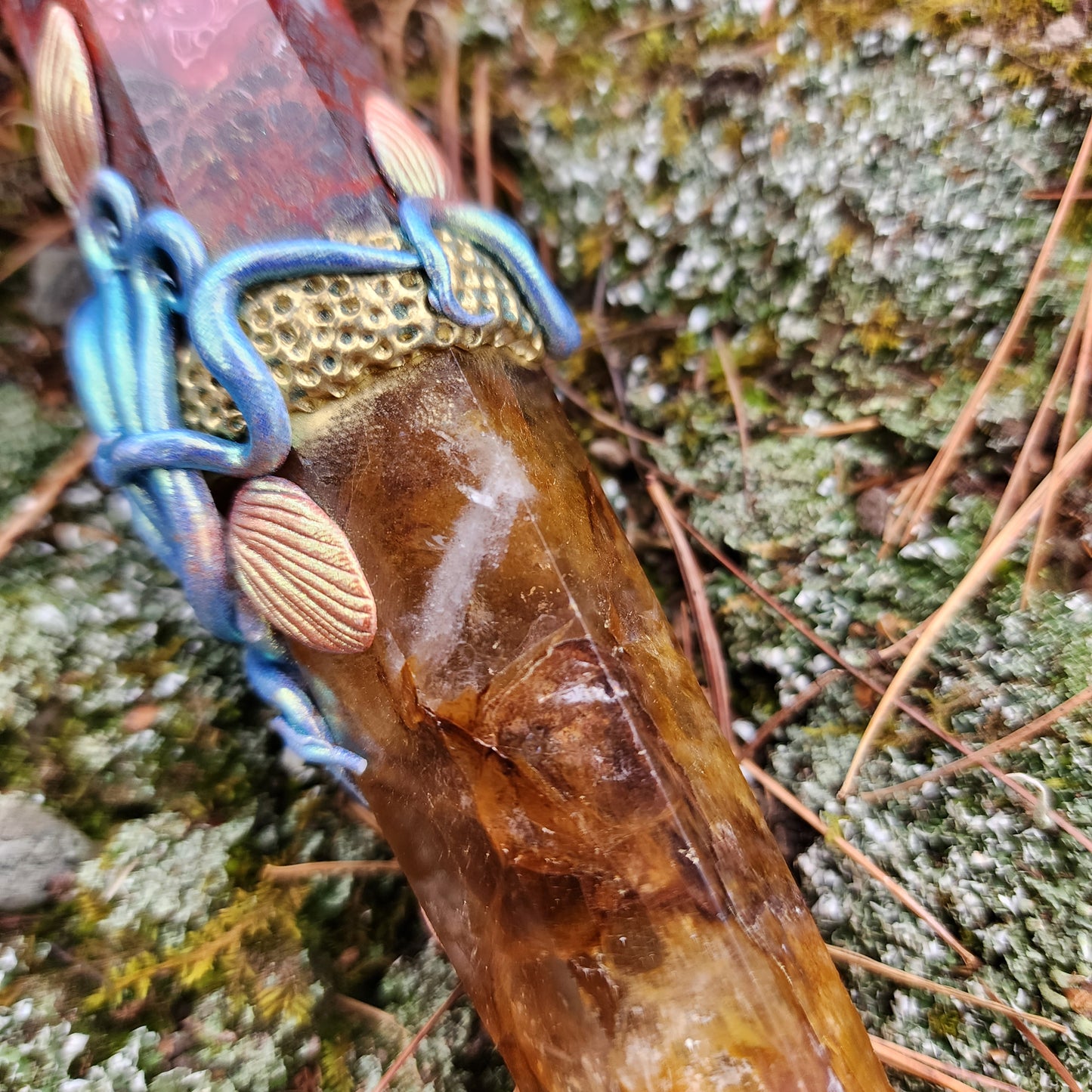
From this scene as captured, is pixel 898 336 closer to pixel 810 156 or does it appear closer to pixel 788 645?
pixel 810 156

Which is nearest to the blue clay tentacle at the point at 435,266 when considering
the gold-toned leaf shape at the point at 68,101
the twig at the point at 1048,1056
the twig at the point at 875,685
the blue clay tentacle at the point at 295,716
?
the gold-toned leaf shape at the point at 68,101

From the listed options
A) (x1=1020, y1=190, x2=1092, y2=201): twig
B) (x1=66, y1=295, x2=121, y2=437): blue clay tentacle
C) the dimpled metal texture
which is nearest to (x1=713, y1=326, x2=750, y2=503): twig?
(x1=1020, y1=190, x2=1092, y2=201): twig

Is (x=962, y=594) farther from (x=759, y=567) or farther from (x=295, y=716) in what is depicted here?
(x=295, y=716)

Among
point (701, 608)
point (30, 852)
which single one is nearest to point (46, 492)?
point (30, 852)

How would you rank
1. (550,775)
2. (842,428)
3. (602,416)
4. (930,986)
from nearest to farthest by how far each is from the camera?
1. (550,775)
2. (930,986)
3. (842,428)
4. (602,416)

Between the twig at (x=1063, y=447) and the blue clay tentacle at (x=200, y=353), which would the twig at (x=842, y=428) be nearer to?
the twig at (x=1063, y=447)

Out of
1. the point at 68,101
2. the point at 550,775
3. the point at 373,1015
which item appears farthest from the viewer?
the point at 373,1015

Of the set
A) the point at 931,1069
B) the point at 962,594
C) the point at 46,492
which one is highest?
the point at 46,492
